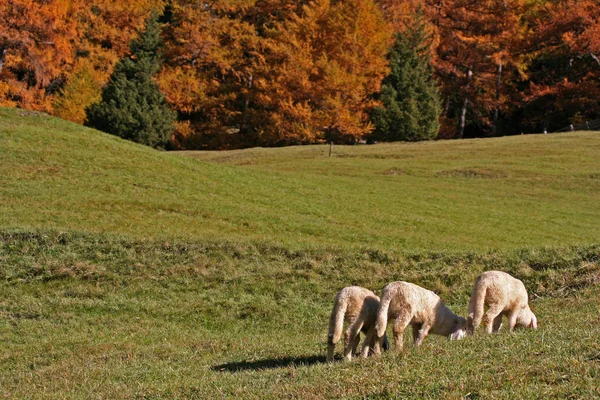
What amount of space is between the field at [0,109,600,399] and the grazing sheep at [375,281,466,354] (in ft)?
1.48

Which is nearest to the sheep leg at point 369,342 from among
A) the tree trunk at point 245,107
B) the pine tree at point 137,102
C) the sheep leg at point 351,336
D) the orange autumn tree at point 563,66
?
the sheep leg at point 351,336

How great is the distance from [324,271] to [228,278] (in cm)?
266

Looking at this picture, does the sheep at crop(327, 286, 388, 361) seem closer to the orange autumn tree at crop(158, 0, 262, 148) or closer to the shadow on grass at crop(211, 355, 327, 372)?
the shadow on grass at crop(211, 355, 327, 372)

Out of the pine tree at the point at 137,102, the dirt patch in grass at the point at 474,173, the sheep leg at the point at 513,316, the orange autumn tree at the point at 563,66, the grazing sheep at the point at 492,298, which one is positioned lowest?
the sheep leg at the point at 513,316

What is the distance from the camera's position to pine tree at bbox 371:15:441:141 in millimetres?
67312

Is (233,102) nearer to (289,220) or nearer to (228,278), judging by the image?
(289,220)

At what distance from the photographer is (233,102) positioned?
75438mm

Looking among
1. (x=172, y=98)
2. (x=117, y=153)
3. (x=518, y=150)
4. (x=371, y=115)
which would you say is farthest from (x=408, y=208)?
(x=172, y=98)

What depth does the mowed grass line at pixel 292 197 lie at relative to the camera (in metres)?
25.4

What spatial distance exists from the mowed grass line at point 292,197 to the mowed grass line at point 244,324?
6.34 feet

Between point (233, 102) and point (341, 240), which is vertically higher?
point (233, 102)

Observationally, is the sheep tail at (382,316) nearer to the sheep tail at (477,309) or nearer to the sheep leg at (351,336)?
the sheep leg at (351,336)

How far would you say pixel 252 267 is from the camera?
20.8 m

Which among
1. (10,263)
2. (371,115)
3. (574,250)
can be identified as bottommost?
(10,263)
